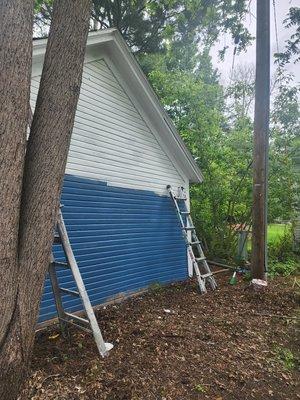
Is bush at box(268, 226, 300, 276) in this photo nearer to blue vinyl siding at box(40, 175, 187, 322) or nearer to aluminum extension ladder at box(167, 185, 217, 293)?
aluminum extension ladder at box(167, 185, 217, 293)

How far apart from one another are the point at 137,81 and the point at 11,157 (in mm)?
5465

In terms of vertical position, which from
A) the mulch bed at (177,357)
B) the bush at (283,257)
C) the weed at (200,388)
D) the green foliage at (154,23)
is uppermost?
the green foliage at (154,23)

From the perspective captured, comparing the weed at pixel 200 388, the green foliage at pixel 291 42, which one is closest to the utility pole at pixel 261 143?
the green foliage at pixel 291 42

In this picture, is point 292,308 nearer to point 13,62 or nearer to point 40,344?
point 40,344

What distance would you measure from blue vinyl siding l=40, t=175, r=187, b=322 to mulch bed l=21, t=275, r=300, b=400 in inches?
24.2

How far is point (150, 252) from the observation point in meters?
7.80

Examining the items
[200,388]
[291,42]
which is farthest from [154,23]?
[200,388]

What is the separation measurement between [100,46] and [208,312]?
5615 mm

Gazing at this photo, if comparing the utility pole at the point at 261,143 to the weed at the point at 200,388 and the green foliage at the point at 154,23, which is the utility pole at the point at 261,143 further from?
the weed at the point at 200,388

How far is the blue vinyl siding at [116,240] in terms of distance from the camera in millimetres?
5750

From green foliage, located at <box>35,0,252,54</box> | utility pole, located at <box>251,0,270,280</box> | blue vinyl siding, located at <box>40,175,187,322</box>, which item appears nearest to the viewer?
blue vinyl siding, located at <box>40,175,187,322</box>

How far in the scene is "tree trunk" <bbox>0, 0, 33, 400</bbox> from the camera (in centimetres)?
239

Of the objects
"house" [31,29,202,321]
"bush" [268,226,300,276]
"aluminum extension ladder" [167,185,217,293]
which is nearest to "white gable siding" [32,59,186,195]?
"house" [31,29,202,321]

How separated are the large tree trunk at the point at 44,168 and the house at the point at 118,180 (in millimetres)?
2516
